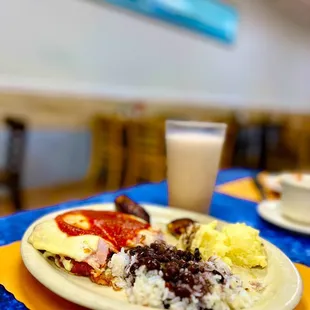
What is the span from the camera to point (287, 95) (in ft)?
26.2

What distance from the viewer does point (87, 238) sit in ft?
1.94

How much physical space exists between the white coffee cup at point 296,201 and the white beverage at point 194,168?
0.18 metres

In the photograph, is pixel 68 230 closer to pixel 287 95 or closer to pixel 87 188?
pixel 87 188

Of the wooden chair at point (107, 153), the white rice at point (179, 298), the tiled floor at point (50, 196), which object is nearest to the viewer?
the white rice at point (179, 298)

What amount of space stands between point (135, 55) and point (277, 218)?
4.14 meters

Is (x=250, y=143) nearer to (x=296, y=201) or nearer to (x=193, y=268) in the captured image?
(x=296, y=201)

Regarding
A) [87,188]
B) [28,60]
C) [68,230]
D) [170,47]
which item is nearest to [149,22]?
[170,47]

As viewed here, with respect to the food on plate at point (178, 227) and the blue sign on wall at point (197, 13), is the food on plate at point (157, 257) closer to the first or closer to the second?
the food on plate at point (178, 227)

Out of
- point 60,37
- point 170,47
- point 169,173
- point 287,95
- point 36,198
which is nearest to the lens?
point 169,173

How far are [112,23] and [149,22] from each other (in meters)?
0.62

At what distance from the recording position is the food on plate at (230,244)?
25.3 inches

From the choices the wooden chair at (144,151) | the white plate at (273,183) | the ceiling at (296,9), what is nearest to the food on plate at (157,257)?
the white plate at (273,183)

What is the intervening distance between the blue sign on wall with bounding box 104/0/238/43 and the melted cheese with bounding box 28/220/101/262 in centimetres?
419

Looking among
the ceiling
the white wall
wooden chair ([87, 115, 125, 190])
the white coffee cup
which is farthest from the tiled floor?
the ceiling
